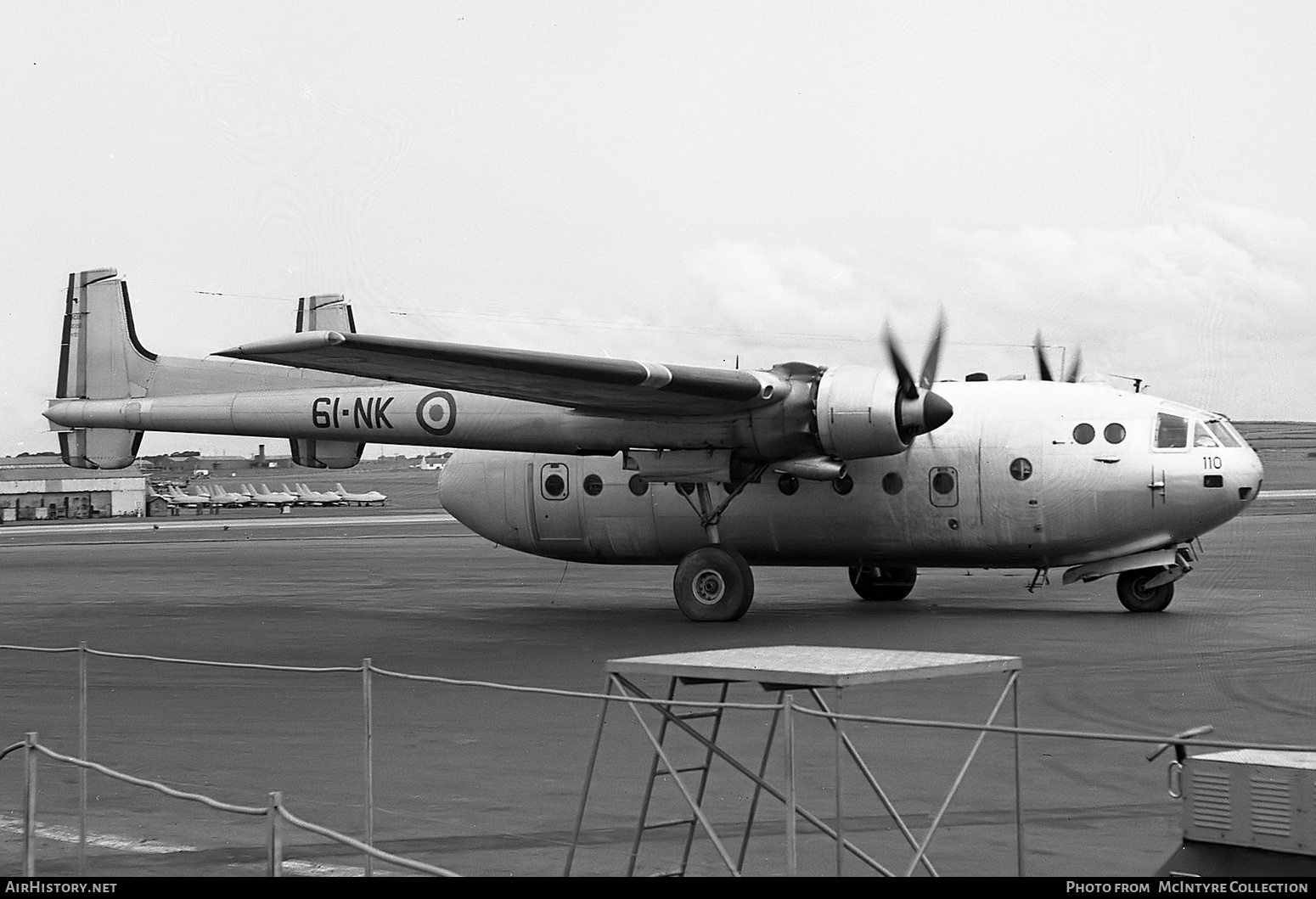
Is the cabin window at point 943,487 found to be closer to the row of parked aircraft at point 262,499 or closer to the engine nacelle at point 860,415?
the engine nacelle at point 860,415

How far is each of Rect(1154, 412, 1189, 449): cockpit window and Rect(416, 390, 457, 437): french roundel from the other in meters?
10.8

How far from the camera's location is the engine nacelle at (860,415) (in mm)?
20484

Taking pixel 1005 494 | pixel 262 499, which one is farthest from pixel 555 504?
pixel 262 499

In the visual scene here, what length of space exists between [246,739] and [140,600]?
17.8 metres

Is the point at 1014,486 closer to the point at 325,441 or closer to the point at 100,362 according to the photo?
the point at 325,441

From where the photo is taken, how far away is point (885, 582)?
25.5 meters

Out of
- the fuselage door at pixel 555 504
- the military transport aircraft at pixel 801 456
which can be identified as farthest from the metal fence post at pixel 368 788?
Result: the fuselage door at pixel 555 504

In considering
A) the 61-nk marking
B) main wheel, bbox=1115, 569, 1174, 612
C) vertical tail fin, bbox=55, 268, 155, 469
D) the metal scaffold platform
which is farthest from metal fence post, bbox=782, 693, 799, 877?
vertical tail fin, bbox=55, 268, 155, 469

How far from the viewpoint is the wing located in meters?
17.2

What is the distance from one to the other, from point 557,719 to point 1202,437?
41.1 ft

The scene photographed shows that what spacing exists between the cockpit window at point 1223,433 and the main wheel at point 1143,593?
215 centimetres

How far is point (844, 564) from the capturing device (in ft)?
75.9

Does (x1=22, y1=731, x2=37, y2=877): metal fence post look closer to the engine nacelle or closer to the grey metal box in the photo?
the grey metal box
